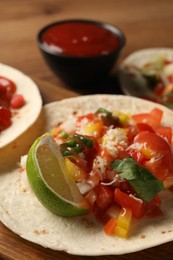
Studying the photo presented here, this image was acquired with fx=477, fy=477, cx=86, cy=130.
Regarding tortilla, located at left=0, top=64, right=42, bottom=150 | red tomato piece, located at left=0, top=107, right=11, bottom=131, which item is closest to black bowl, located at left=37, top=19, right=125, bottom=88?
tortilla, located at left=0, top=64, right=42, bottom=150

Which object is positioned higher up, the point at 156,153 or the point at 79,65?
the point at 156,153

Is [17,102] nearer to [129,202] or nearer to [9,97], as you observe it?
[9,97]

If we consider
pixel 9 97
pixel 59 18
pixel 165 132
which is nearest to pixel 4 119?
pixel 9 97

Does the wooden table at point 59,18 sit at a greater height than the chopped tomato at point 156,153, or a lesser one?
lesser

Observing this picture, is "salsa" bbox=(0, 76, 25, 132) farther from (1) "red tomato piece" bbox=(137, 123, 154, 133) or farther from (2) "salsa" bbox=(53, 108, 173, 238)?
(1) "red tomato piece" bbox=(137, 123, 154, 133)

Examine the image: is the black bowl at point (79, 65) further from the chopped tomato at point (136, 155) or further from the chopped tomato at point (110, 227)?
the chopped tomato at point (110, 227)

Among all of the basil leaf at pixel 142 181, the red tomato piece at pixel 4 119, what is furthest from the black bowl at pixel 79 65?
the basil leaf at pixel 142 181

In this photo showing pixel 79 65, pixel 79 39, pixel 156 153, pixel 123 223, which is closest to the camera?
pixel 123 223
